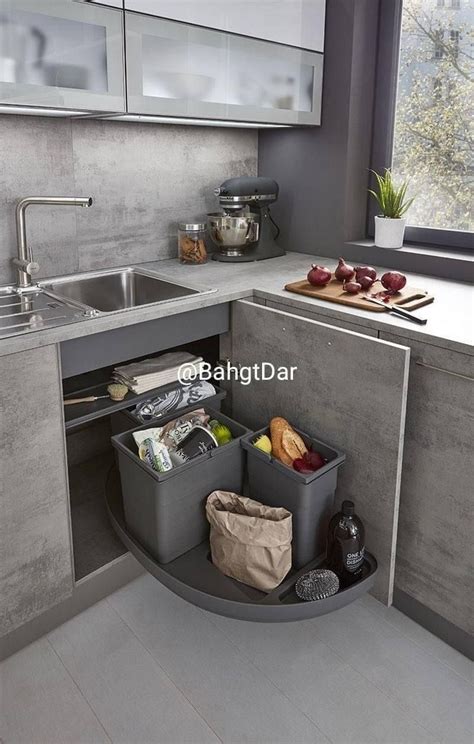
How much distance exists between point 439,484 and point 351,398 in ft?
1.02

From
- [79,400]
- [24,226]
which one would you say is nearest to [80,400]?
[79,400]

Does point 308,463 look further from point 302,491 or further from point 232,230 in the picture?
point 232,230

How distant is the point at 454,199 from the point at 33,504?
172 cm

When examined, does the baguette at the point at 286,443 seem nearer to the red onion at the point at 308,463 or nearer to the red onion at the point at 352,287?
the red onion at the point at 308,463

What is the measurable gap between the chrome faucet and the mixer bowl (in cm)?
63

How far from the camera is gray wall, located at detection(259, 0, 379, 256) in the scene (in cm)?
220

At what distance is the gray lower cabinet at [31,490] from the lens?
143cm

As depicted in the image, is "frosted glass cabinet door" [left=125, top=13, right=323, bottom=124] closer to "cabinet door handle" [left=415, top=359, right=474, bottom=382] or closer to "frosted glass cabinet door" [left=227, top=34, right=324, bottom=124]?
"frosted glass cabinet door" [left=227, top=34, right=324, bottom=124]

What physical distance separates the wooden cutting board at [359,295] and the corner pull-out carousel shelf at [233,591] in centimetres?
70

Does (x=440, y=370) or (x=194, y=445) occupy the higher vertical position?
(x=440, y=370)

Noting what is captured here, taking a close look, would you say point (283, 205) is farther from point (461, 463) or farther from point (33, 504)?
point (33, 504)

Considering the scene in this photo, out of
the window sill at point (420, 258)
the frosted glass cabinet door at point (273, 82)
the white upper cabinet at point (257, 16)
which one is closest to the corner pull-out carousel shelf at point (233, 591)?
the window sill at point (420, 258)

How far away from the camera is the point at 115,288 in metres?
2.20

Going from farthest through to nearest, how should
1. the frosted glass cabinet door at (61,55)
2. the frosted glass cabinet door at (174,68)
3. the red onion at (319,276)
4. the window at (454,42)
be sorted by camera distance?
the window at (454,42)
the red onion at (319,276)
the frosted glass cabinet door at (174,68)
the frosted glass cabinet door at (61,55)
